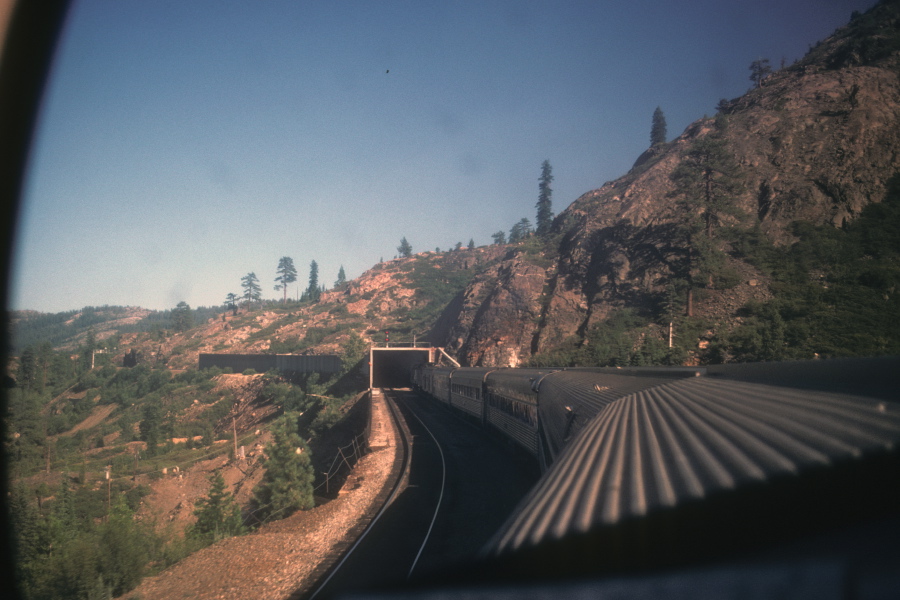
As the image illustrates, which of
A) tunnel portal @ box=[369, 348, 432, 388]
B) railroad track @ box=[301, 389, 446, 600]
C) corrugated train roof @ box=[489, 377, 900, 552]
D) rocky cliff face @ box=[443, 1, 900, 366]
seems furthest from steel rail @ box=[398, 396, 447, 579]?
tunnel portal @ box=[369, 348, 432, 388]

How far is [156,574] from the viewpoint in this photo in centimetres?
1011

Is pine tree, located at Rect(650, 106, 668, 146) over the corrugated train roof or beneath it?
over

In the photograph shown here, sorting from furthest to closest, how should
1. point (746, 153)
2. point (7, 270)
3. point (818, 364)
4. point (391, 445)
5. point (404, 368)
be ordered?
point (404, 368)
point (746, 153)
point (391, 445)
point (7, 270)
point (818, 364)

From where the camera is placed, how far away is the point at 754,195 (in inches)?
1586

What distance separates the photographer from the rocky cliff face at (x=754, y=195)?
35906mm

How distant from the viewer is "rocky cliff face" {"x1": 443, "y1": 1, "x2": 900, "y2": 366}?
118 ft

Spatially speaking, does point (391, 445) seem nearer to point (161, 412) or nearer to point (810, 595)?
point (810, 595)

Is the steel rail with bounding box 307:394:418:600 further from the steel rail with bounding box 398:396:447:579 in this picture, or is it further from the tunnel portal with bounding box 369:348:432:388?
the tunnel portal with bounding box 369:348:432:388

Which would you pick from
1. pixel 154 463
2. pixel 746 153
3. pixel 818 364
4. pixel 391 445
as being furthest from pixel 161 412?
pixel 746 153

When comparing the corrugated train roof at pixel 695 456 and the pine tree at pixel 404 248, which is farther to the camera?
the pine tree at pixel 404 248

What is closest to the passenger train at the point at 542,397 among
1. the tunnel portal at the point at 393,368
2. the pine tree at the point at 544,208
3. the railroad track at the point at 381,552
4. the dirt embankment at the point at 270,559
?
the railroad track at the point at 381,552

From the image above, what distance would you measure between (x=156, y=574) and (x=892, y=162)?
47.4m

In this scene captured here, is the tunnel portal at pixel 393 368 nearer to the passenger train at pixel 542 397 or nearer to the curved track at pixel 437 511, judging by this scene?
the passenger train at pixel 542 397

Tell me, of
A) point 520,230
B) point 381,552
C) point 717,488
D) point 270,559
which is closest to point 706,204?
point 381,552
